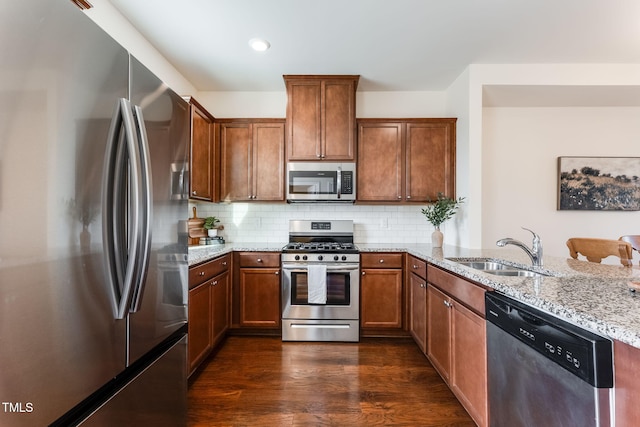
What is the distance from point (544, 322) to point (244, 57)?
2.90m

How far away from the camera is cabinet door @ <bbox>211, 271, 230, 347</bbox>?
2.41 meters

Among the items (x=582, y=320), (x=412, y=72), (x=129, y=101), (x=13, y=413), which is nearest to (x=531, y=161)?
(x=412, y=72)

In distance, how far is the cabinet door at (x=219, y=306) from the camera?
7.92 feet

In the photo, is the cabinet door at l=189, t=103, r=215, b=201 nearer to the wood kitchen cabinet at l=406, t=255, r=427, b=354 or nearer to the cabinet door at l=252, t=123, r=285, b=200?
the cabinet door at l=252, t=123, r=285, b=200

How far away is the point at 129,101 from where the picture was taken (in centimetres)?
103

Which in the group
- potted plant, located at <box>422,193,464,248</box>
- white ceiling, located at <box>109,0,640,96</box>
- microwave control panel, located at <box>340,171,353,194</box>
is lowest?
potted plant, located at <box>422,193,464,248</box>

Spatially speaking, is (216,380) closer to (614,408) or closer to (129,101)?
(129,101)

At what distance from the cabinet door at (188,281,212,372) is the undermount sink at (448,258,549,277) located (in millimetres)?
2015

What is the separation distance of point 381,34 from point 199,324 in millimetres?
2735

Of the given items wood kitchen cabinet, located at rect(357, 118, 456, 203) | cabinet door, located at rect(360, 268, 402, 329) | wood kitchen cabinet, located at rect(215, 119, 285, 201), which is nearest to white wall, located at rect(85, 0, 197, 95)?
wood kitchen cabinet, located at rect(215, 119, 285, 201)

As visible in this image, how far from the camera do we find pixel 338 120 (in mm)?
2975

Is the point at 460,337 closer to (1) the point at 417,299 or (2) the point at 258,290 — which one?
(1) the point at 417,299

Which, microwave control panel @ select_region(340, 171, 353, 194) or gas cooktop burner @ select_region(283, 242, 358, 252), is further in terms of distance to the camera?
microwave control panel @ select_region(340, 171, 353, 194)

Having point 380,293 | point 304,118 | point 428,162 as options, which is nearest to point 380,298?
point 380,293
